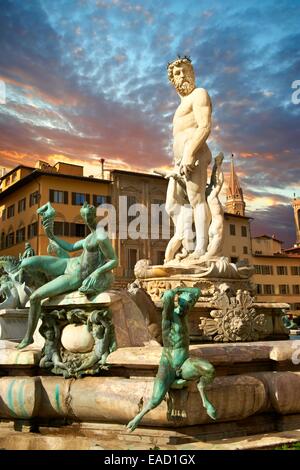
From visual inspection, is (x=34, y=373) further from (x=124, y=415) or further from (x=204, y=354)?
(x=204, y=354)

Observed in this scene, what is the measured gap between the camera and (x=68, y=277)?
5371 millimetres

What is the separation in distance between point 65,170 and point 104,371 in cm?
3731

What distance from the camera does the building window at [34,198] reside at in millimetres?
38841

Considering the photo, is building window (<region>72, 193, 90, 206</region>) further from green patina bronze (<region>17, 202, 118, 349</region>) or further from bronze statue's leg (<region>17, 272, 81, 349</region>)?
bronze statue's leg (<region>17, 272, 81, 349</region>)

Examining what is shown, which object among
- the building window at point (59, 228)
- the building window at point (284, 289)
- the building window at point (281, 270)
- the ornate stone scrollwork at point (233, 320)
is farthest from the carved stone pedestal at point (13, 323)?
the building window at point (284, 289)

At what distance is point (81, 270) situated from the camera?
212 inches

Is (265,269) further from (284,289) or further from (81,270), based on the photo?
(81,270)

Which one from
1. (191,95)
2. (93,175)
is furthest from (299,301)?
(191,95)

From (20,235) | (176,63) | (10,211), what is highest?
(10,211)

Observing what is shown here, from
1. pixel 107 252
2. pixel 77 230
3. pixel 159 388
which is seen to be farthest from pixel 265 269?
pixel 159 388

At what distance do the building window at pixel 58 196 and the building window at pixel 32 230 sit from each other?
2.16 m

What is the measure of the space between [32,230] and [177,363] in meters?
35.6

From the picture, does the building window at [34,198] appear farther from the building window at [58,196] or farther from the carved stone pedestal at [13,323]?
the carved stone pedestal at [13,323]

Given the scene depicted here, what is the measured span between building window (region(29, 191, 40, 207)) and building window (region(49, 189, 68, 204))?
0.94 meters
